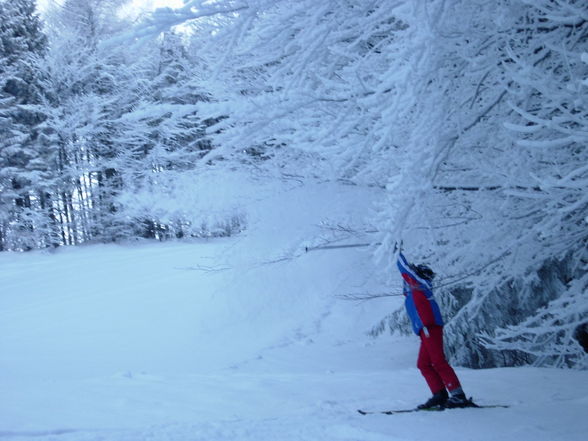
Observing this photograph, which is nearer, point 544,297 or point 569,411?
point 569,411

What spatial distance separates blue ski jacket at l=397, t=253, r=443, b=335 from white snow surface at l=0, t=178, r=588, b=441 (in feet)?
1.66

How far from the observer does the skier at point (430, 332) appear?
Answer: 4340mm

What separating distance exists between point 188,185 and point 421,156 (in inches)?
198

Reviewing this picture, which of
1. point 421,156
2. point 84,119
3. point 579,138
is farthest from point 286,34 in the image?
point 84,119

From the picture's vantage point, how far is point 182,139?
2698cm

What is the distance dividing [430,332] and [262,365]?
5333mm

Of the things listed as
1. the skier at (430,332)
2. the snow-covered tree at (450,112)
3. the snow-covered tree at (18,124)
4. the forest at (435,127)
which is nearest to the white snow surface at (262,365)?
the skier at (430,332)

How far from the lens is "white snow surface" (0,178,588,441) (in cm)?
416

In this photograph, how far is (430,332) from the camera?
175 inches

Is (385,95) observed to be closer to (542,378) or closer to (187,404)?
(187,404)

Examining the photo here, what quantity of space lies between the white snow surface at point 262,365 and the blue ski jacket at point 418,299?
0.51 meters

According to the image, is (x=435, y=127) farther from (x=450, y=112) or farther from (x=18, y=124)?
(x=18, y=124)

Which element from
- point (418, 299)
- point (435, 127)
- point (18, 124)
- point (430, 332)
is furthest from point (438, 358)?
point (18, 124)

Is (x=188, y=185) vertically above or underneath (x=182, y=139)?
underneath
